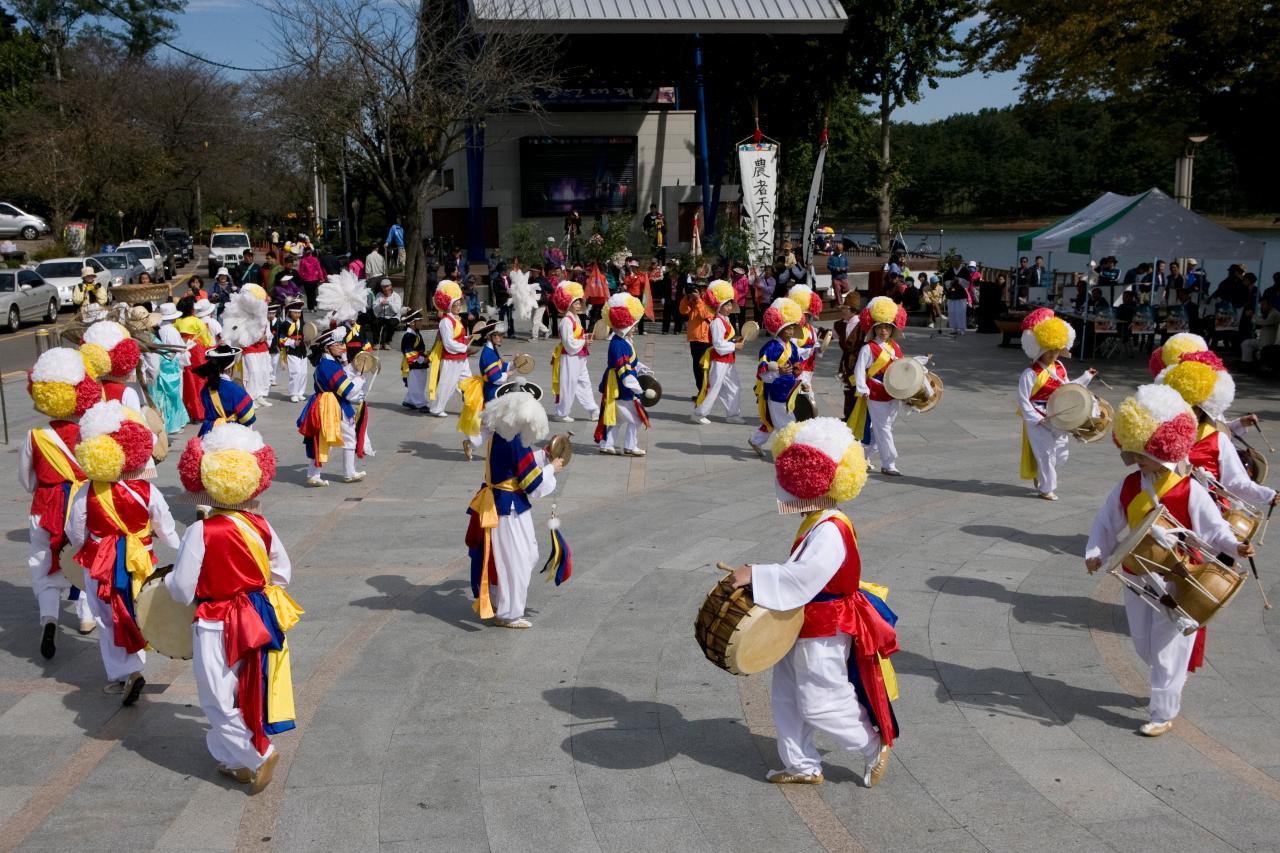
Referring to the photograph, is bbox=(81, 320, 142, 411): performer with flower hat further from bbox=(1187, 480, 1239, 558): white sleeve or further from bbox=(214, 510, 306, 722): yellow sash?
bbox=(1187, 480, 1239, 558): white sleeve

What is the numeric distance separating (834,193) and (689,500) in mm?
50666

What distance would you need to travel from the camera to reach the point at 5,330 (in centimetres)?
2733

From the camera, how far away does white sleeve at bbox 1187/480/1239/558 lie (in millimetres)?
6500

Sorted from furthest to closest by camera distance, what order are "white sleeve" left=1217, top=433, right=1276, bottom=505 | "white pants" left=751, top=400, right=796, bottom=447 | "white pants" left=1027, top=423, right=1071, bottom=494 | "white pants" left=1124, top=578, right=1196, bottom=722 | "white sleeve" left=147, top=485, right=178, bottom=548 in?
"white pants" left=751, top=400, right=796, bottom=447 < "white pants" left=1027, top=423, right=1071, bottom=494 < "white sleeve" left=1217, top=433, right=1276, bottom=505 < "white sleeve" left=147, top=485, right=178, bottom=548 < "white pants" left=1124, top=578, right=1196, bottom=722

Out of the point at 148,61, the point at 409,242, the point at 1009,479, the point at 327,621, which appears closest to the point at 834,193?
the point at 148,61

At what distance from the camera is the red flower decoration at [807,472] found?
5629 mm

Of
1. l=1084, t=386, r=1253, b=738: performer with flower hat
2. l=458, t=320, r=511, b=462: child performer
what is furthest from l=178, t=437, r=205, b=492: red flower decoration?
l=458, t=320, r=511, b=462: child performer

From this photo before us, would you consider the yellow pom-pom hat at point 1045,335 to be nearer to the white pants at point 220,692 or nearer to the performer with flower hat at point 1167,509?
the performer with flower hat at point 1167,509

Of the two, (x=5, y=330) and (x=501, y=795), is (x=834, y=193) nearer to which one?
(x=5, y=330)

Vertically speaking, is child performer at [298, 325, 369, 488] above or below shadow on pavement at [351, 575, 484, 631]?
above

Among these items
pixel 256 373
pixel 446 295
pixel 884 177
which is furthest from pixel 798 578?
pixel 884 177

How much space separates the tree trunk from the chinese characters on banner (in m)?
12.5

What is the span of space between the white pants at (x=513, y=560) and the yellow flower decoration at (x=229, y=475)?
241 cm

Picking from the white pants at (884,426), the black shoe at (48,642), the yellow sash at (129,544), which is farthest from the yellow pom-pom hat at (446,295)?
the yellow sash at (129,544)
